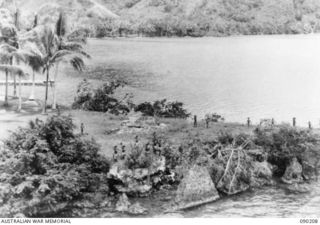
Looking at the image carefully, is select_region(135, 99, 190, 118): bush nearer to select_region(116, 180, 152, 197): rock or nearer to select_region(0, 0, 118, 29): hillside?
select_region(0, 0, 118, 29): hillside

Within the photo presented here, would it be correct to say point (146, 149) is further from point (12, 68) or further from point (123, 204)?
point (12, 68)

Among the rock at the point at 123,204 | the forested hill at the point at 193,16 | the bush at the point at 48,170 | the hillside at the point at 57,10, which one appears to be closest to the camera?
the bush at the point at 48,170

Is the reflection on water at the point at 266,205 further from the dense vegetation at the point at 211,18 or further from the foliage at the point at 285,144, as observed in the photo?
the dense vegetation at the point at 211,18

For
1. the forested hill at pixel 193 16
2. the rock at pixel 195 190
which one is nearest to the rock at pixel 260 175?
the rock at pixel 195 190

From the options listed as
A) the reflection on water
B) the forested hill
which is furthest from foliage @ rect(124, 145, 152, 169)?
the forested hill

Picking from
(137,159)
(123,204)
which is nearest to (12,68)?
(137,159)

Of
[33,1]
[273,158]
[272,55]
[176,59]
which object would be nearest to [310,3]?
[272,55]
